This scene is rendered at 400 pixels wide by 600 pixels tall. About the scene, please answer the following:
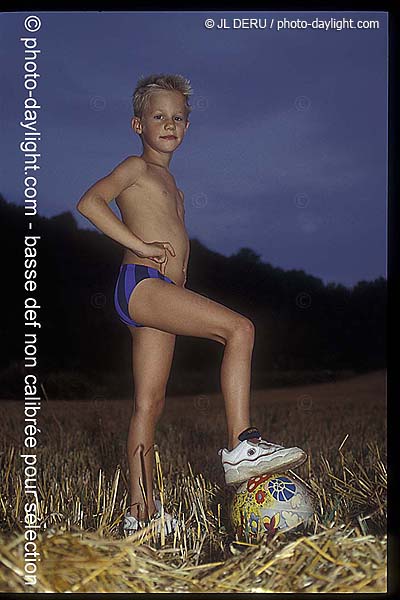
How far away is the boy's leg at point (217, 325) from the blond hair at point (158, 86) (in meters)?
0.54

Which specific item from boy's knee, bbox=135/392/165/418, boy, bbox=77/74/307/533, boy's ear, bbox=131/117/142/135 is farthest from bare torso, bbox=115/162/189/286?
boy's knee, bbox=135/392/165/418

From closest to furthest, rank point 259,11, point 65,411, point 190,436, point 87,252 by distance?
point 259,11, point 87,252, point 65,411, point 190,436

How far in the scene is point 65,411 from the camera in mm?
3137

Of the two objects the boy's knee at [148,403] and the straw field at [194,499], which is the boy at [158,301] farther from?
the straw field at [194,499]

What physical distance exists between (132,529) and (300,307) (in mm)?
856

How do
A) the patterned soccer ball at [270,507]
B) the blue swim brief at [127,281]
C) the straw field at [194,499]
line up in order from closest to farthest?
1. the straw field at [194,499]
2. the patterned soccer ball at [270,507]
3. the blue swim brief at [127,281]

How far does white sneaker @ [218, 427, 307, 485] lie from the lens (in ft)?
8.69

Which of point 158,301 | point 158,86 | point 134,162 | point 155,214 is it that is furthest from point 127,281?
point 158,86

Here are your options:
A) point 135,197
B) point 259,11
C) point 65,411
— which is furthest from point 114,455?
point 259,11

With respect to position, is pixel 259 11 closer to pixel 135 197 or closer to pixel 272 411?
pixel 135 197

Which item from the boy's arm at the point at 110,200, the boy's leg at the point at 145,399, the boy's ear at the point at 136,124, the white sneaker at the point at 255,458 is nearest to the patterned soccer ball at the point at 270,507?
the white sneaker at the point at 255,458

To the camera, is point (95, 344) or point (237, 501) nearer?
point (237, 501)

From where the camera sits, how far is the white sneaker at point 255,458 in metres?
2.65

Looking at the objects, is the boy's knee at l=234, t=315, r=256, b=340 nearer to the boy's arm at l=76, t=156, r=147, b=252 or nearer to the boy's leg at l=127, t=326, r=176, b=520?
the boy's leg at l=127, t=326, r=176, b=520
